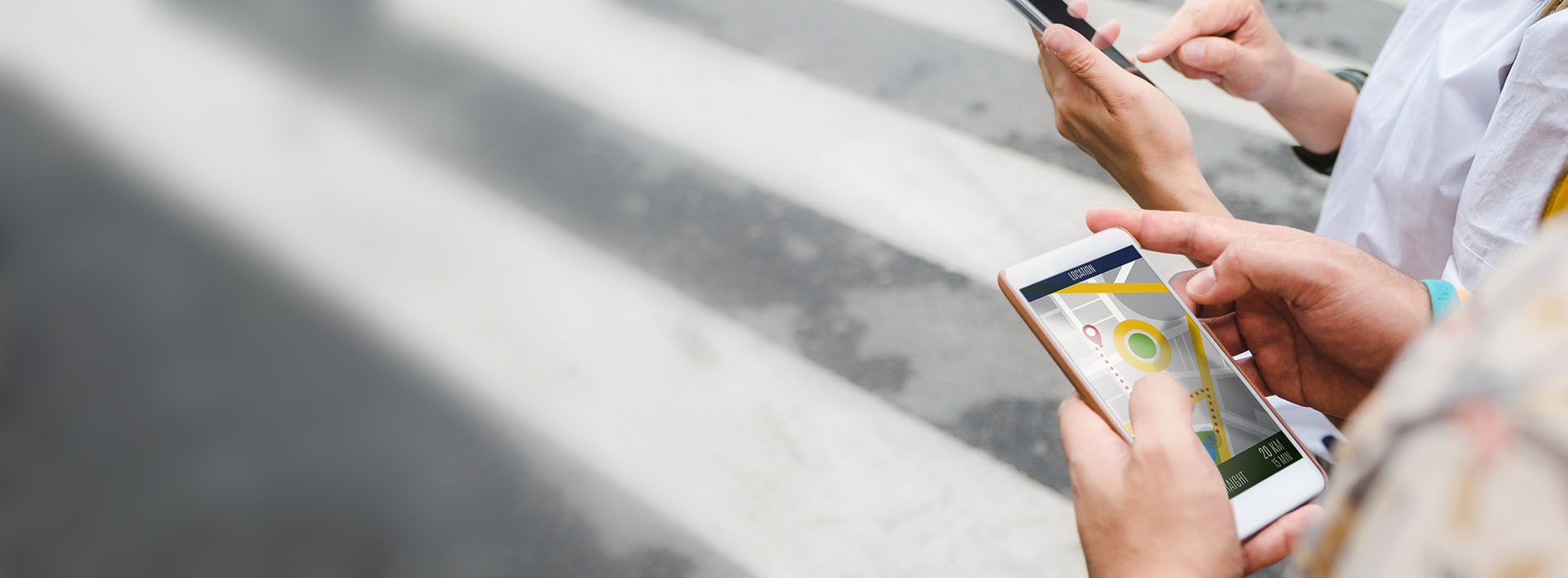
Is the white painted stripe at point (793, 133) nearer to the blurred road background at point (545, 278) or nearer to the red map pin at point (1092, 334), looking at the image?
the blurred road background at point (545, 278)

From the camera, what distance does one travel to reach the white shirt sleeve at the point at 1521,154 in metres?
0.52

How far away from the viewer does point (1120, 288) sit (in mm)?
672

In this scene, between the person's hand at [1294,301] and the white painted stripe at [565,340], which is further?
the white painted stripe at [565,340]

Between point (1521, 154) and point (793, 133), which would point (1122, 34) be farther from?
point (1521, 154)

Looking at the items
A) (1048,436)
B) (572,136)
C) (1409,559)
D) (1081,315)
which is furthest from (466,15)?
(1409,559)

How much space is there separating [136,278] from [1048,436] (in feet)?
4.10

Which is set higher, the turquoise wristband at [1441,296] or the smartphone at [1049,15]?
the smartphone at [1049,15]

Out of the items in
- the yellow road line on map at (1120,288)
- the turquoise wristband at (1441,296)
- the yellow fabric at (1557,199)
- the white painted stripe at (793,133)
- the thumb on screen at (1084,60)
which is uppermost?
the yellow fabric at (1557,199)

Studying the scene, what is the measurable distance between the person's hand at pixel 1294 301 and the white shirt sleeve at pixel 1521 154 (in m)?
0.05

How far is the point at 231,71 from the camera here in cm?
153

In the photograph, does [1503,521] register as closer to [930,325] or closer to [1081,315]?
[1081,315]

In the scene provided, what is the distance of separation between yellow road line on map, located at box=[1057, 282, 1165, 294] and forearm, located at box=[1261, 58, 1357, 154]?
0.31 m

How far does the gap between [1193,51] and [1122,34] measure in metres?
0.76

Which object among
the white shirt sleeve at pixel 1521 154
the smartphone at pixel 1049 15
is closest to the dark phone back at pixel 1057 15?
the smartphone at pixel 1049 15
